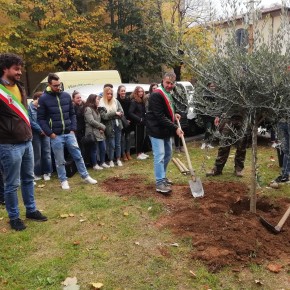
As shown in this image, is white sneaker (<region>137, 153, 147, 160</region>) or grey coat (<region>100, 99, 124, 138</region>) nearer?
grey coat (<region>100, 99, 124, 138</region>)

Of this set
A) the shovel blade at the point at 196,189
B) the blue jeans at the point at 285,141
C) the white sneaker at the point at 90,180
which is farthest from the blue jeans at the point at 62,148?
the blue jeans at the point at 285,141

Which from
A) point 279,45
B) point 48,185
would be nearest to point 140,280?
point 279,45

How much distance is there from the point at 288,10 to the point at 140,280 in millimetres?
3194

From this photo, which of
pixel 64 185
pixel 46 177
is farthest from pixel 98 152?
pixel 64 185

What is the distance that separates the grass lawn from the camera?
3.53 metres

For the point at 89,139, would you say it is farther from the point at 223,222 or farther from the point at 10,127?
the point at 223,222

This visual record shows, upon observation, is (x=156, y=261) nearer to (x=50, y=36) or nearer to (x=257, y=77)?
(x=257, y=77)

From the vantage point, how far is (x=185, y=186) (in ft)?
20.9

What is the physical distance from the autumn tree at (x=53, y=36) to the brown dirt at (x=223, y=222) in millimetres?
10064

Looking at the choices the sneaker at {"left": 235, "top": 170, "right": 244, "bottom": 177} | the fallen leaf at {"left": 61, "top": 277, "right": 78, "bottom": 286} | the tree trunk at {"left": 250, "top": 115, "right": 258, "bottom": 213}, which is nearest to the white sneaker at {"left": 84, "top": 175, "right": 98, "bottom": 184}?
the sneaker at {"left": 235, "top": 170, "right": 244, "bottom": 177}

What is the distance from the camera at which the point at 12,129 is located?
14.3 ft

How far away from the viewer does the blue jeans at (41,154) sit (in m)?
7.07

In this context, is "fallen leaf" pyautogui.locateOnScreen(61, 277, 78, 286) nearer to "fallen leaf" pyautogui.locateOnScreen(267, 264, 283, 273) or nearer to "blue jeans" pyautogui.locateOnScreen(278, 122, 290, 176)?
"fallen leaf" pyautogui.locateOnScreen(267, 264, 283, 273)

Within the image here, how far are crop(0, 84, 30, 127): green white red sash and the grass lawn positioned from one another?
4.99 ft
